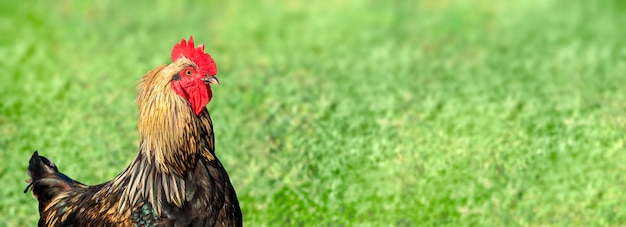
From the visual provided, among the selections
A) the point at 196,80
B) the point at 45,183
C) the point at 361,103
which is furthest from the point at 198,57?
the point at 361,103

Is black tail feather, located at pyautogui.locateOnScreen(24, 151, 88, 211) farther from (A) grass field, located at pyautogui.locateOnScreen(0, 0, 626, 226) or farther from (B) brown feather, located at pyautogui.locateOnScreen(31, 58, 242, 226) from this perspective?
(A) grass field, located at pyautogui.locateOnScreen(0, 0, 626, 226)

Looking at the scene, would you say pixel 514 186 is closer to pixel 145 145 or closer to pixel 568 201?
pixel 568 201

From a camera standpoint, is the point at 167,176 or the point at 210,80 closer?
the point at 210,80

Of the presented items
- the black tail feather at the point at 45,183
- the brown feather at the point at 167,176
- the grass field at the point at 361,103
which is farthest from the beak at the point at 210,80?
the grass field at the point at 361,103

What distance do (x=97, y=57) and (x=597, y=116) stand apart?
510cm

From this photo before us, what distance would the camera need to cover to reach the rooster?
4.49 meters

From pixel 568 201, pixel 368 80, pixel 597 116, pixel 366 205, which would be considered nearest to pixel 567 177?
Result: pixel 568 201

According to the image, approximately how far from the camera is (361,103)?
8.60 meters

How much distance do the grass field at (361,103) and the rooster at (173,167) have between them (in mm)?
2018

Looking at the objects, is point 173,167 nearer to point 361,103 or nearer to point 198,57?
point 198,57

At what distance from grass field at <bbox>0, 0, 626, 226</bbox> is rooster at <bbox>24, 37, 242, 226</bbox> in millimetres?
2018

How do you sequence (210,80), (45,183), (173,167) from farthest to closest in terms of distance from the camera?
(45,183)
(173,167)
(210,80)

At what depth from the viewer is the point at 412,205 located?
698cm

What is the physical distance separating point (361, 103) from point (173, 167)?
13.7ft
